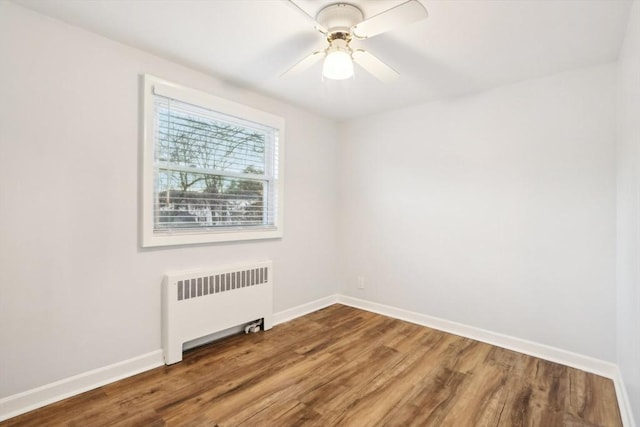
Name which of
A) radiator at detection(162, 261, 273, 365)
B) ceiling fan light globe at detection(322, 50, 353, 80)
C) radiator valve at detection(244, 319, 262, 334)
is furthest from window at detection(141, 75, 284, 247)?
ceiling fan light globe at detection(322, 50, 353, 80)

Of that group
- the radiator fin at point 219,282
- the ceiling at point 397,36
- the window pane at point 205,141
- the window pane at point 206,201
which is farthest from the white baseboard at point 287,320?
the ceiling at point 397,36

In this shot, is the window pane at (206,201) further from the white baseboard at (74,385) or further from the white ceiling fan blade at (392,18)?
the white ceiling fan blade at (392,18)

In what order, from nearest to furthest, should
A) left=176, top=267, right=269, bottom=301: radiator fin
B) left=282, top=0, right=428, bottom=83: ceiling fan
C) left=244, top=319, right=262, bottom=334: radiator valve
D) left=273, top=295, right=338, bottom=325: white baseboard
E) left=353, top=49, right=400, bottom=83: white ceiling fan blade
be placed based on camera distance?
left=282, top=0, right=428, bottom=83: ceiling fan < left=353, top=49, right=400, bottom=83: white ceiling fan blade < left=176, top=267, right=269, bottom=301: radiator fin < left=244, top=319, right=262, bottom=334: radiator valve < left=273, top=295, right=338, bottom=325: white baseboard

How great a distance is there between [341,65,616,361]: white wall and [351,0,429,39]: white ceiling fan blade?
5.56 feet

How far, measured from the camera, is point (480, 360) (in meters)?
2.43

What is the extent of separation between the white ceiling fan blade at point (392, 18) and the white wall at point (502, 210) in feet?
5.56

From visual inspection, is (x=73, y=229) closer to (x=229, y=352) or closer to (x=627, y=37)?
(x=229, y=352)

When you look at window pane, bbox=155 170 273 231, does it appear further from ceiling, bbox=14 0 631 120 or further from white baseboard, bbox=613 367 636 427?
white baseboard, bbox=613 367 636 427

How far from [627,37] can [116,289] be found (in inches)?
145

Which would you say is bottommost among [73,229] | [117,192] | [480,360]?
[480,360]

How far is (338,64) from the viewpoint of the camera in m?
1.73

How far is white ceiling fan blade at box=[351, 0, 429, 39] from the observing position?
1.40 m

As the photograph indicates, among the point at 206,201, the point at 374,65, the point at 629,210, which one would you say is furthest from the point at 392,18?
the point at 206,201

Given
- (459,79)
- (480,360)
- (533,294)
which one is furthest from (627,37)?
(480,360)
